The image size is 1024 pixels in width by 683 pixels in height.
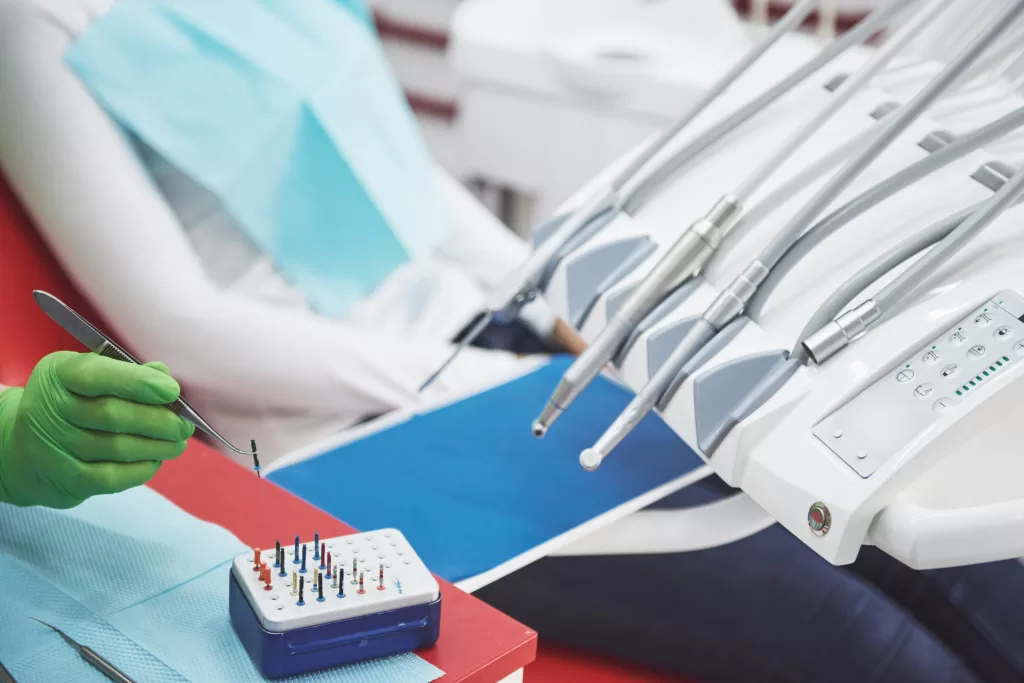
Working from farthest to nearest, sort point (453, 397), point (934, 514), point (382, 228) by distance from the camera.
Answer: point (382, 228)
point (453, 397)
point (934, 514)

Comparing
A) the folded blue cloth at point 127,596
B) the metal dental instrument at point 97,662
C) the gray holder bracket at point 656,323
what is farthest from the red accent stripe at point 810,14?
the metal dental instrument at point 97,662

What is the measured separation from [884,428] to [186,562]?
468 millimetres

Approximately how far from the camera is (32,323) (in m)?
0.77

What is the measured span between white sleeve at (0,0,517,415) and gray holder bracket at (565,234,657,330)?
1.25 feet

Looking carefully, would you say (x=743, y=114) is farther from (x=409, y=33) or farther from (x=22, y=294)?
(x=409, y=33)

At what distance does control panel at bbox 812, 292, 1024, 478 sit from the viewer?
67 centimetres

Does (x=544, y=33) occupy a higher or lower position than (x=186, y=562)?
higher

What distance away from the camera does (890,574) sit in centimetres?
111

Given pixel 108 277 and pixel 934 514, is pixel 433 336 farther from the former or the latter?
pixel 934 514

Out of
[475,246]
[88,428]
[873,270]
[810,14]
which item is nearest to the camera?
[88,428]

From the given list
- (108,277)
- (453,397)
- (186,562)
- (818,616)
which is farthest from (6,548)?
(818,616)

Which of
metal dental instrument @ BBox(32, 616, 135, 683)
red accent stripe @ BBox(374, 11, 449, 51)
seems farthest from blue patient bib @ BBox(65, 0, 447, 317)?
red accent stripe @ BBox(374, 11, 449, 51)

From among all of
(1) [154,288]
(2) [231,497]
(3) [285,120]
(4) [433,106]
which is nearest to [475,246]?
(3) [285,120]

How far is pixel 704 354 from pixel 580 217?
21 centimetres
